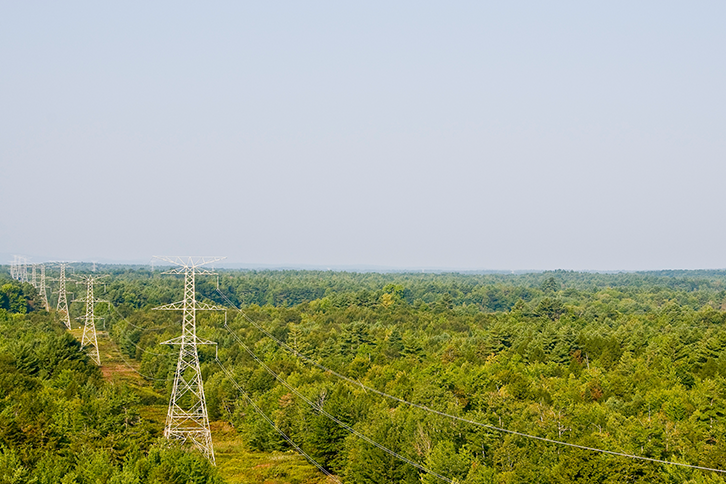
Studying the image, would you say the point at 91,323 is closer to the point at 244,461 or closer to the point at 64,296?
the point at 244,461

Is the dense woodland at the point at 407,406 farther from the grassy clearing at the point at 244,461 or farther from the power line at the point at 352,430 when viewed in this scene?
the grassy clearing at the point at 244,461

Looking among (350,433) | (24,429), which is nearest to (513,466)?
(350,433)

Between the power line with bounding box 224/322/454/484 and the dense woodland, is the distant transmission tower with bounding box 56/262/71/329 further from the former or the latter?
the power line with bounding box 224/322/454/484

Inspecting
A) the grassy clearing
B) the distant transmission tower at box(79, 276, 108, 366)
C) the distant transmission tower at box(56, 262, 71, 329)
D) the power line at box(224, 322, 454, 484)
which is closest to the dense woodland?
the power line at box(224, 322, 454, 484)

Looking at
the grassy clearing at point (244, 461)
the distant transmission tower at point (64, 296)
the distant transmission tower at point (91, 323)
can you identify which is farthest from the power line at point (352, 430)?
the distant transmission tower at point (64, 296)

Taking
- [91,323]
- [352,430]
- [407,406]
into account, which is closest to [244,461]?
[352,430]

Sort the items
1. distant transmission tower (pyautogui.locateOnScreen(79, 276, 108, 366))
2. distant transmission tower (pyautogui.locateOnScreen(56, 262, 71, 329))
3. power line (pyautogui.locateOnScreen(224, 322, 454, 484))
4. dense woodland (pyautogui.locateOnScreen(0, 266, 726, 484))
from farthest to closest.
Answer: distant transmission tower (pyautogui.locateOnScreen(56, 262, 71, 329))
distant transmission tower (pyautogui.locateOnScreen(79, 276, 108, 366))
power line (pyautogui.locateOnScreen(224, 322, 454, 484))
dense woodland (pyautogui.locateOnScreen(0, 266, 726, 484))

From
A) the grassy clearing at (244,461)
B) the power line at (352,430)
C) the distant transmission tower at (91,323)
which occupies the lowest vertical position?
the grassy clearing at (244,461)

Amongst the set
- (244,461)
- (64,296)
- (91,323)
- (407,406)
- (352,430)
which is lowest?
(244,461)

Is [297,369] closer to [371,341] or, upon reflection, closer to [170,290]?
[371,341]

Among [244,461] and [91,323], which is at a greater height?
[91,323]

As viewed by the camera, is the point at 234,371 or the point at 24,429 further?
the point at 234,371
